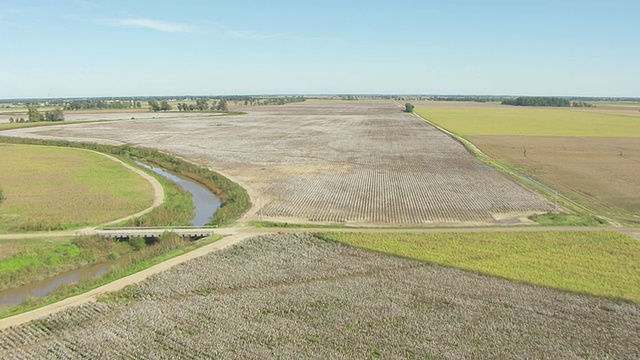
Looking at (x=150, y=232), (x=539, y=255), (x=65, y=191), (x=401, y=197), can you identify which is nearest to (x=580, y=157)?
(x=401, y=197)

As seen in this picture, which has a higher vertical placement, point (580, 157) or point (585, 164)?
point (580, 157)

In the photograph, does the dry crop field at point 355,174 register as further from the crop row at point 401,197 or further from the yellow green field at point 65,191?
the yellow green field at point 65,191

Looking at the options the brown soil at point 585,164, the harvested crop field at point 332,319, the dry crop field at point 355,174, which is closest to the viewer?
the harvested crop field at point 332,319

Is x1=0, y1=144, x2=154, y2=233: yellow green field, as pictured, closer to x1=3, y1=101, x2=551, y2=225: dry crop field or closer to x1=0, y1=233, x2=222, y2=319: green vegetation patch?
x1=0, y1=233, x2=222, y2=319: green vegetation patch

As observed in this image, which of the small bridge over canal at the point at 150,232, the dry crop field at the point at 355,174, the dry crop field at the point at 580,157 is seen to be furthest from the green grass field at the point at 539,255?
the dry crop field at the point at 580,157

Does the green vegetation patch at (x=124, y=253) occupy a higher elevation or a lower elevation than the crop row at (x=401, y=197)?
lower

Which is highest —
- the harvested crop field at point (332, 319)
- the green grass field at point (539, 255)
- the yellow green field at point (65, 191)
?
the yellow green field at point (65, 191)

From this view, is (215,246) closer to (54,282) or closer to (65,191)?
(54,282)
